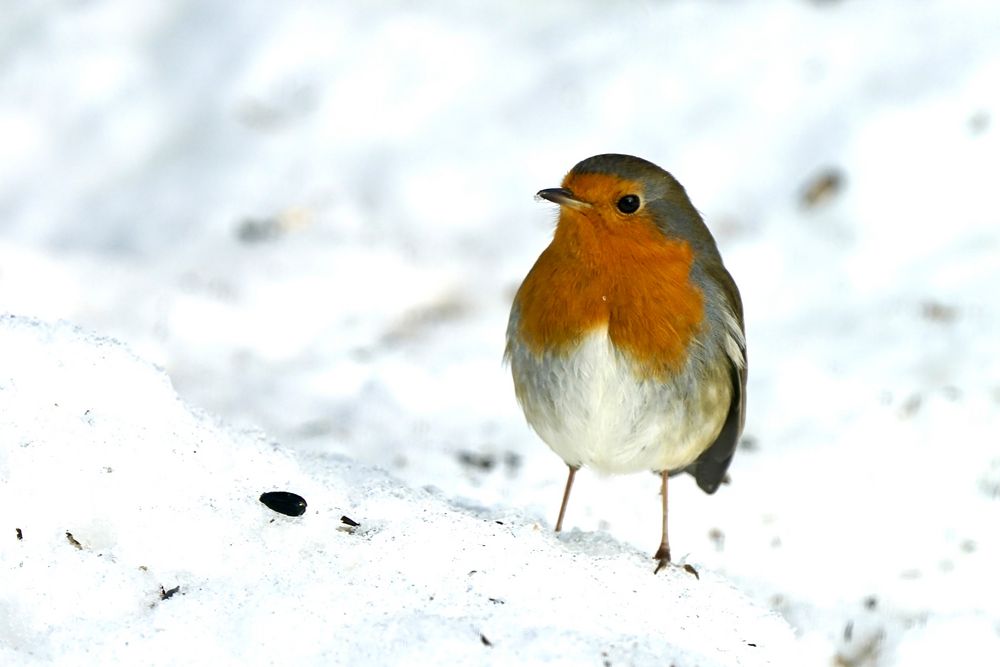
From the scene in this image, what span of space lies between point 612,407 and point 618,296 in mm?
305

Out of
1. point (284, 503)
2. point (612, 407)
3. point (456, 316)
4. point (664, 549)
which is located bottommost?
point (284, 503)

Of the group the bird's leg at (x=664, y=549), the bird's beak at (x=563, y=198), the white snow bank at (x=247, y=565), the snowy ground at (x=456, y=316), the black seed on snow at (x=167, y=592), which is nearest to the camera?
the white snow bank at (x=247, y=565)

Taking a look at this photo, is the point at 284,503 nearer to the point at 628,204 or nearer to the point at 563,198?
the point at 563,198

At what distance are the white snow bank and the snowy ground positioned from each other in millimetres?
10

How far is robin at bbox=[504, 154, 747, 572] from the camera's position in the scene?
11.9 feet

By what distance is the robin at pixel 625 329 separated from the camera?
3.62 meters

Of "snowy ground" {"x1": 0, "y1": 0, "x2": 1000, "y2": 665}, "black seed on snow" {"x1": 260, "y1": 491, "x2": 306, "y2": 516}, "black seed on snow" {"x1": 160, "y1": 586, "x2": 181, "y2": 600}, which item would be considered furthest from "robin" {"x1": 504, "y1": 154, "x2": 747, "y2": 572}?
"black seed on snow" {"x1": 160, "y1": 586, "x2": 181, "y2": 600}

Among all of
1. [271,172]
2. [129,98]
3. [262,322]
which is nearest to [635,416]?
[262,322]

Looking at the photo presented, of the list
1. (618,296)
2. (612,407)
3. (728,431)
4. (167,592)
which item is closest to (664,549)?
(612,407)

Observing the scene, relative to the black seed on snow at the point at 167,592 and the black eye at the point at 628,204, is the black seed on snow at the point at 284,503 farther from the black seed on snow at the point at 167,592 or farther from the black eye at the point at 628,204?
the black eye at the point at 628,204

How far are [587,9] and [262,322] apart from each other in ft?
11.3

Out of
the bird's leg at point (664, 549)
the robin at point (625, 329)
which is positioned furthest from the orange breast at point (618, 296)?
the bird's leg at point (664, 549)

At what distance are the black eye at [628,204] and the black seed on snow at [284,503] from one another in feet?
4.02

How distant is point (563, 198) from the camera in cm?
A: 371
